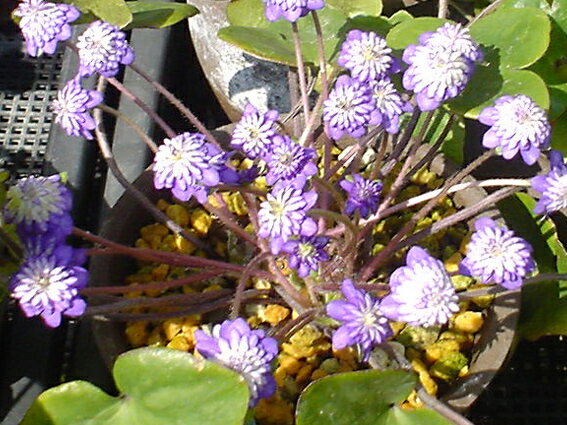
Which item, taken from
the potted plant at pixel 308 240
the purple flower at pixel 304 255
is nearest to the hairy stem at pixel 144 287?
the potted plant at pixel 308 240

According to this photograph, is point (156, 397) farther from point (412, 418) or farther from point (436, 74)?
point (436, 74)

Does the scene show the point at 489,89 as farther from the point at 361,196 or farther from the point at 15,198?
the point at 15,198

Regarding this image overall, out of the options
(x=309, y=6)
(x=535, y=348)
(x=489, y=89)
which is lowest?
(x=535, y=348)

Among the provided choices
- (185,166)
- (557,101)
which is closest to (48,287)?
(185,166)

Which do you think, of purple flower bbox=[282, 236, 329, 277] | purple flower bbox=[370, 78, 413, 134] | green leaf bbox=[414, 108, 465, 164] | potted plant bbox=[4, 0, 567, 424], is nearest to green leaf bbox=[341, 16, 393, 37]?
potted plant bbox=[4, 0, 567, 424]

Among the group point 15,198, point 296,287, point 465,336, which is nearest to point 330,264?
point 296,287

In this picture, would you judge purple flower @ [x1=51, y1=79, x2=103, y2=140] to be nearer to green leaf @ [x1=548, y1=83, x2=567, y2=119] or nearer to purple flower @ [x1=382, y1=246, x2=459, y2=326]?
purple flower @ [x1=382, y1=246, x2=459, y2=326]

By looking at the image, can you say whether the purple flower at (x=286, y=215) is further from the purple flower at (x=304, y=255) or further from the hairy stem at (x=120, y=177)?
the hairy stem at (x=120, y=177)
